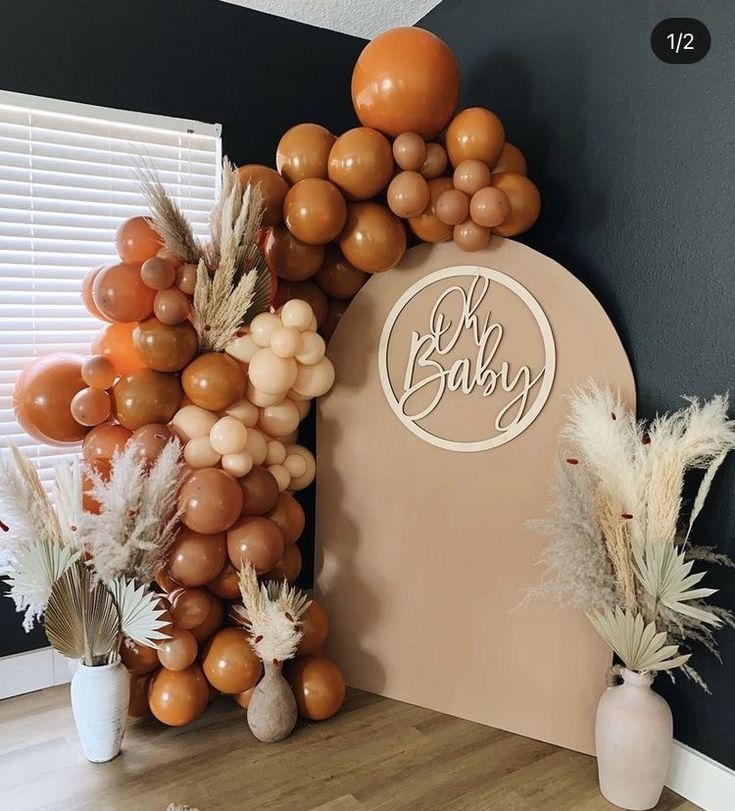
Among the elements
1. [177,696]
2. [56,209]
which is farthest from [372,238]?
[177,696]

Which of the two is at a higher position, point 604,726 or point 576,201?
point 576,201

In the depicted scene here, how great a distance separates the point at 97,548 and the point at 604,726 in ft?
4.46

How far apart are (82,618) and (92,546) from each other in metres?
0.20

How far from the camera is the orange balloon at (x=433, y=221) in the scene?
6.86 feet

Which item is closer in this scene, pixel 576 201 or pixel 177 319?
pixel 177 319

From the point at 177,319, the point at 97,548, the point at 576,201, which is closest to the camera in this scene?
the point at 97,548

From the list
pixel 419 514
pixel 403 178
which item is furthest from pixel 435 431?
pixel 403 178

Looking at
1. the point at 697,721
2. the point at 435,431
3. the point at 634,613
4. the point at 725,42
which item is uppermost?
the point at 725,42

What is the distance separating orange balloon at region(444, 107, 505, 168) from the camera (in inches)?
79.3

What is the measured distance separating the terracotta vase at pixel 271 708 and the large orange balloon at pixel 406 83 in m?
1.59

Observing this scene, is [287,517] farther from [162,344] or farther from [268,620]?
[162,344]

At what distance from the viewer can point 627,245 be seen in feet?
6.56

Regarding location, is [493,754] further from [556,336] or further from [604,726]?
[556,336]

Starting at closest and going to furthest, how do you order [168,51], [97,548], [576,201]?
[97,548] → [576,201] → [168,51]
